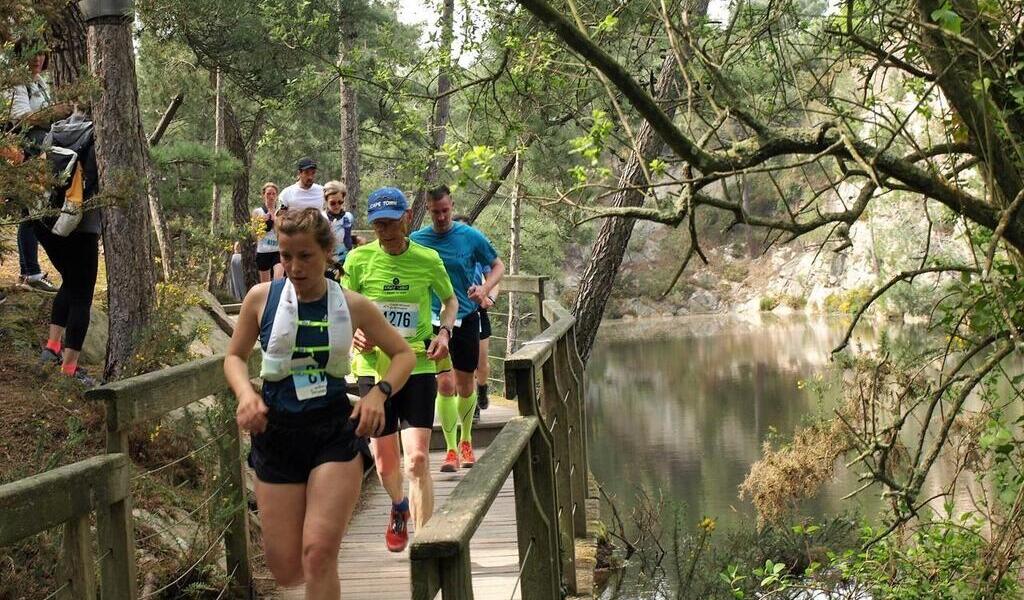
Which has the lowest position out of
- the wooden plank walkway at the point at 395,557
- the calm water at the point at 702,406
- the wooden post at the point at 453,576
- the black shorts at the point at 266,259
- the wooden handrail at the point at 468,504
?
the calm water at the point at 702,406

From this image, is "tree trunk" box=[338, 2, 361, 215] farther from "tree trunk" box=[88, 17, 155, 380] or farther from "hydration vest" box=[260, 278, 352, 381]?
"hydration vest" box=[260, 278, 352, 381]

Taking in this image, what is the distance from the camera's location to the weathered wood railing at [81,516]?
8.45 ft

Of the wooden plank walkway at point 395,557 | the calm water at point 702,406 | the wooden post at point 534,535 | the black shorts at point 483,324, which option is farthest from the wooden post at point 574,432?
the calm water at point 702,406

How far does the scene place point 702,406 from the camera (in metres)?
31.1

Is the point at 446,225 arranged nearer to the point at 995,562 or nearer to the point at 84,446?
the point at 84,446

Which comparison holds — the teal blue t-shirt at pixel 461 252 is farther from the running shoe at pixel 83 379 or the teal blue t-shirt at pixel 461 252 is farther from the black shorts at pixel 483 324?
the running shoe at pixel 83 379

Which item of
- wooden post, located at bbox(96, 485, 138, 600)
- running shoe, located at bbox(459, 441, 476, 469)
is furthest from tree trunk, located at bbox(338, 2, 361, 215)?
wooden post, located at bbox(96, 485, 138, 600)

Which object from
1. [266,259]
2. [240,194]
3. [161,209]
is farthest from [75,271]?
[240,194]

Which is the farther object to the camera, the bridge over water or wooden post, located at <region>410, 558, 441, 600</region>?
the bridge over water

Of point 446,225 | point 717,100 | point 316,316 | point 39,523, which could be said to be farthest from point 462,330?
point 39,523

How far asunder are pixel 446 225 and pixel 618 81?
2.02m

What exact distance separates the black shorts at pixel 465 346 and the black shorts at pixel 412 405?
4.70ft

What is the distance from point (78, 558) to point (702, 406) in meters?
28.9

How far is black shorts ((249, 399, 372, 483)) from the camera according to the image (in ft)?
12.4
